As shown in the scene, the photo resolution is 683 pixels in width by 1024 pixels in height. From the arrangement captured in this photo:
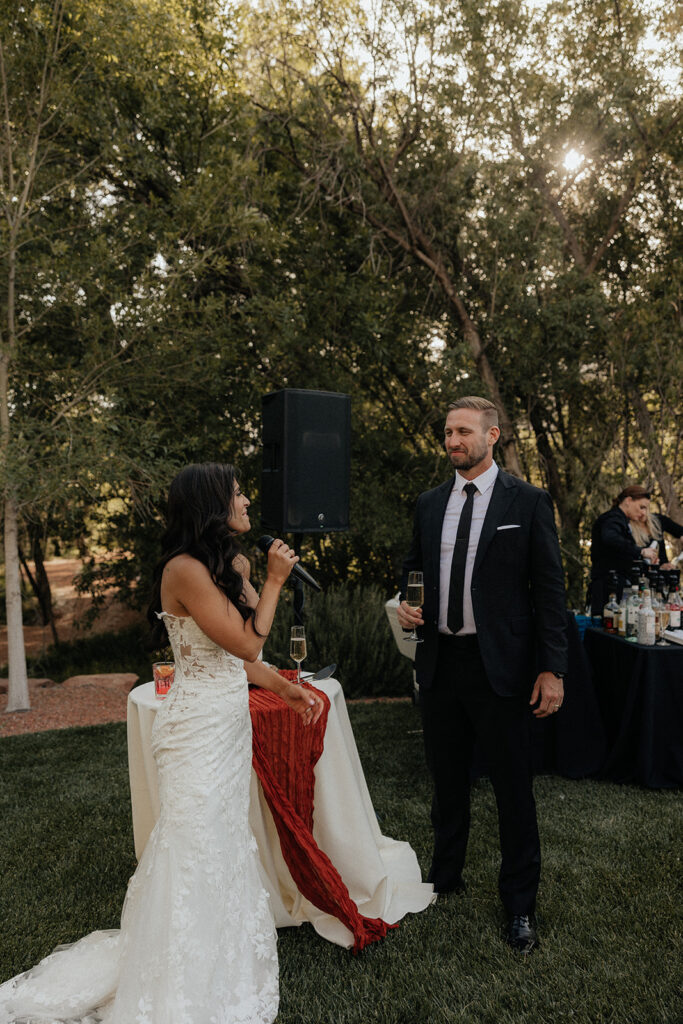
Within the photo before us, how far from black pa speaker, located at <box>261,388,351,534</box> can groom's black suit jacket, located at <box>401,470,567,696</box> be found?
161 centimetres

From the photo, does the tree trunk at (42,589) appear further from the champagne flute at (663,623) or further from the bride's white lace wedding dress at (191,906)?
the bride's white lace wedding dress at (191,906)

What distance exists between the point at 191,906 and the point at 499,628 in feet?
4.28

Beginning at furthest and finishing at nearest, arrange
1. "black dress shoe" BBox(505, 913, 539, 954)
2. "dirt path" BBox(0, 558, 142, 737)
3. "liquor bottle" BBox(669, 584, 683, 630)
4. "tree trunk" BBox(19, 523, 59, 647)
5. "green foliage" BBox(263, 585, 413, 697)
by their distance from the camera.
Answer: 1. "tree trunk" BBox(19, 523, 59, 647)
2. "green foliage" BBox(263, 585, 413, 697)
3. "dirt path" BBox(0, 558, 142, 737)
4. "liquor bottle" BBox(669, 584, 683, 630)
5. "black dress shoe" BBox(505, 913, 539, 954)

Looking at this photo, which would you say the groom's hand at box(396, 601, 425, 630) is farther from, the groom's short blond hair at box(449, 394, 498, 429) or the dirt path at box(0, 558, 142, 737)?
the dirt path at box(0, 558, 142, 737)

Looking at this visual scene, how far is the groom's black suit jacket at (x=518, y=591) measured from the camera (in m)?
2.60

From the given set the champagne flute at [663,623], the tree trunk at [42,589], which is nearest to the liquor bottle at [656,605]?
the champagne flute at [663,623]

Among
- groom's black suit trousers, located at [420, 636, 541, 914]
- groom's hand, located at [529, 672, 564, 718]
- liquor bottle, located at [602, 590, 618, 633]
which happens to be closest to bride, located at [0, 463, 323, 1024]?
groom's black suit trousers, located at [420, 636, 541, 914]

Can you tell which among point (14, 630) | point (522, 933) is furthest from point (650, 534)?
point (14, 630)

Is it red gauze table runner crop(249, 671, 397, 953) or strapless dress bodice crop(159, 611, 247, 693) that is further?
red gauze table runner crop(249, 671, 397, 953)

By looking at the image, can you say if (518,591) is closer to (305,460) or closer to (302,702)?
(302,702)

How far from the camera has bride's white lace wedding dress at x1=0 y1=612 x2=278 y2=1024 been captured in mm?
2029

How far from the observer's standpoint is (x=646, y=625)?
160 inches

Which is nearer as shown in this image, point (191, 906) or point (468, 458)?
point (191, 906)

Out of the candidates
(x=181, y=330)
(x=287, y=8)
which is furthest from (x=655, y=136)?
(x=181, y=330)
